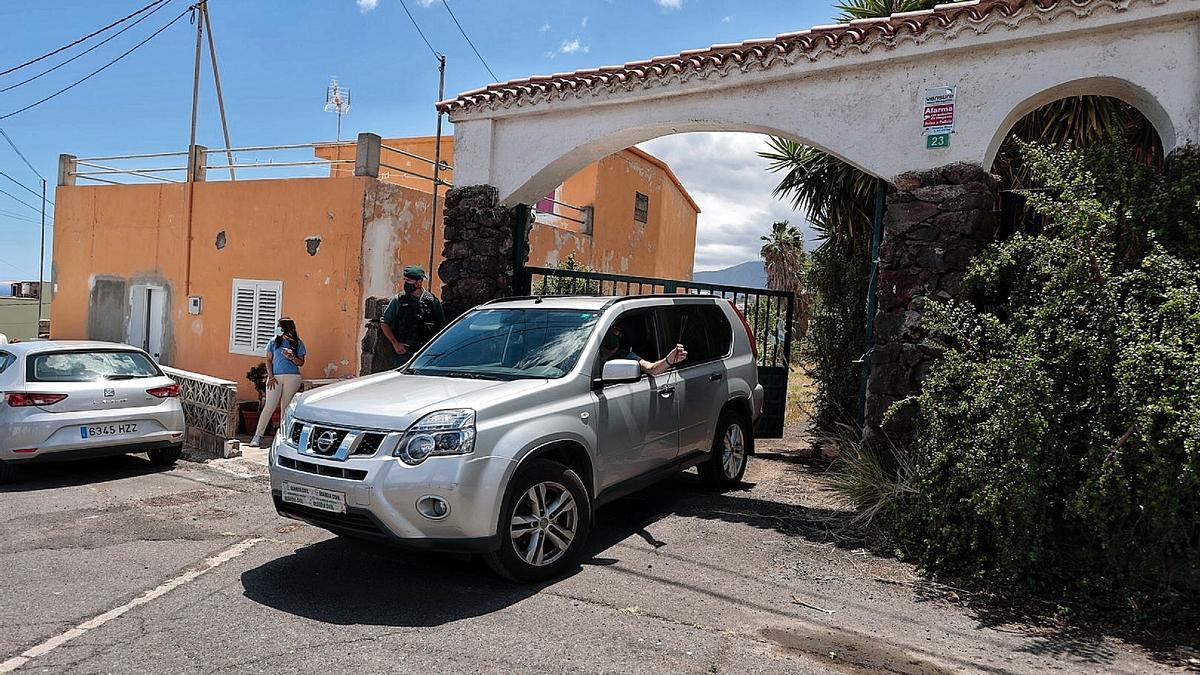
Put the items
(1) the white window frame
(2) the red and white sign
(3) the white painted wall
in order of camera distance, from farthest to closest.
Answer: (1) the white window frame
(2) the red and white sign
(3) the white painted wall

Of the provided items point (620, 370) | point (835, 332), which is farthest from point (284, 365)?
point (835, 332)

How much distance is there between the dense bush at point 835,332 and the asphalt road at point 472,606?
11.1 ft

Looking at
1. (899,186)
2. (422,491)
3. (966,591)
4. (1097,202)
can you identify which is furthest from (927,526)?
(422,491)

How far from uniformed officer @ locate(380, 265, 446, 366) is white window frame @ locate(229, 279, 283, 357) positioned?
5.21 m

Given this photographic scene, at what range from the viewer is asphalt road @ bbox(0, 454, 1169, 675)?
396cm

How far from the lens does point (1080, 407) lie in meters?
4.93

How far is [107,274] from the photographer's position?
15.8 metres

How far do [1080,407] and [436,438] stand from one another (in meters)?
3.75

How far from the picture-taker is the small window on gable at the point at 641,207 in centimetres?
2052

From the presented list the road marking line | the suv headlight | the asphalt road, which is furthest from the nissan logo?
the road marking line

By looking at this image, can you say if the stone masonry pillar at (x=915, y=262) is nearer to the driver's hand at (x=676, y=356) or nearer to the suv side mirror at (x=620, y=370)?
the driver's hand at (x=676, y=356)

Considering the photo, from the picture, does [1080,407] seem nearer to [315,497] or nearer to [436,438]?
[436,438]

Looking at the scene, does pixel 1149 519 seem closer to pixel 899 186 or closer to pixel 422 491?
pixel 899 186

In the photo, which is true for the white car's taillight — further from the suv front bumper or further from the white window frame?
the white window frame
